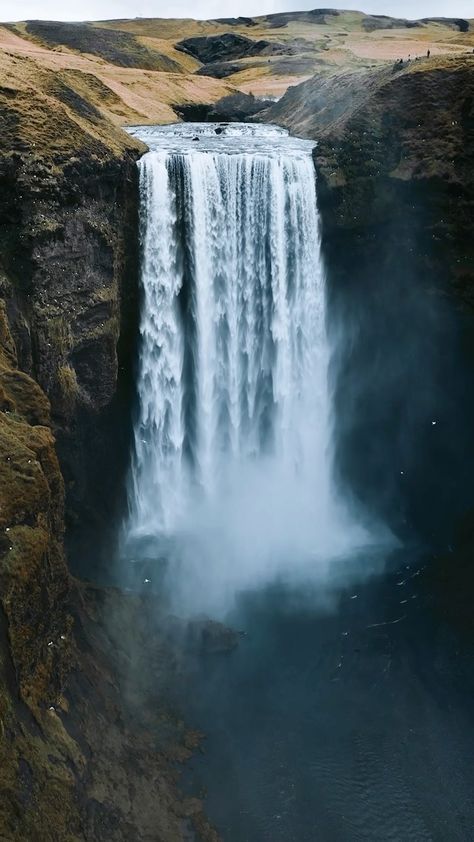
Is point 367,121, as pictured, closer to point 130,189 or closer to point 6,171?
point 130,189

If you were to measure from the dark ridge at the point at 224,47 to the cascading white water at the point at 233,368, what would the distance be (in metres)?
62.8

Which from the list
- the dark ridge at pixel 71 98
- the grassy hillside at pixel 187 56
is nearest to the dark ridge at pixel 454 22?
the grassy hillside at pixel 187 56

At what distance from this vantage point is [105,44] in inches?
2648

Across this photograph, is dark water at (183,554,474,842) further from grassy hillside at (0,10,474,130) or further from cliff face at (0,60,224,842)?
grassy hillside at (0,10,474,130)

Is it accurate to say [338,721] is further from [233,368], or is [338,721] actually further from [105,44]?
[105,44]

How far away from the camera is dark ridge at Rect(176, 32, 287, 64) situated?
78625 mm

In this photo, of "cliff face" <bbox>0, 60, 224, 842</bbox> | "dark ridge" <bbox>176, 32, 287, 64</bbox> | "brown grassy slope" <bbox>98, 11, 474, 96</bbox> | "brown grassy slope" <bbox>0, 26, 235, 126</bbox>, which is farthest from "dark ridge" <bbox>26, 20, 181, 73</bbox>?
"cliff face" <bbox>0, 60, 224, 842</bbox>

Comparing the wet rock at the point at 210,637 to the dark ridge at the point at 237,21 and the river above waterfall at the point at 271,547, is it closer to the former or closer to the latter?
the river above waterfall at the point at 271,547

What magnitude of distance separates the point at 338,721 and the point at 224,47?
85984 millimetres

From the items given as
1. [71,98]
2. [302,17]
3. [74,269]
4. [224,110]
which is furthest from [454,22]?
[74,269]

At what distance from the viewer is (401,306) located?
24297 mm

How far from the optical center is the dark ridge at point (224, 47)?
78625 millimetres

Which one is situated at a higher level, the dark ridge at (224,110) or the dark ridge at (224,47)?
the dark ridge at (224,47)

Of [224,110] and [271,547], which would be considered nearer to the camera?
[271,547]
